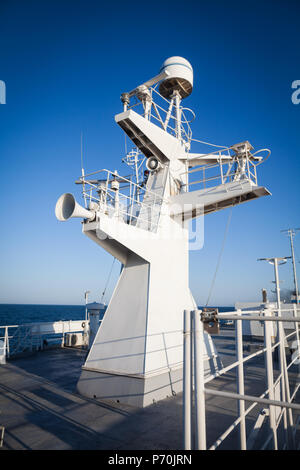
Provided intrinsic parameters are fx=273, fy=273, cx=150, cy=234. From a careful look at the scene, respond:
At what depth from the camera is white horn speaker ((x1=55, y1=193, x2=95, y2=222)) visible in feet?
20.6

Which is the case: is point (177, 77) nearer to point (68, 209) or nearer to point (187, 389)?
point (68, 209)

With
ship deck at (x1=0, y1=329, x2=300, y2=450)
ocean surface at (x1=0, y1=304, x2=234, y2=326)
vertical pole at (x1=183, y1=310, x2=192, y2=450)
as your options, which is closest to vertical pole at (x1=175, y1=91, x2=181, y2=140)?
ship deck at (x1=0, y1=329, x2=300, y2=450)

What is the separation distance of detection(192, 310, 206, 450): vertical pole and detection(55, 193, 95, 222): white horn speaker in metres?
4.43

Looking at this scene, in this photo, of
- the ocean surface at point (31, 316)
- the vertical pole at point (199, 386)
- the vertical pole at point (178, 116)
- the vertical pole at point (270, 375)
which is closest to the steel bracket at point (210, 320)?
the vertical pole at point (199, 386)

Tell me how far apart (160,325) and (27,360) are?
7.37m

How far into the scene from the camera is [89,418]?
5590 millimetres

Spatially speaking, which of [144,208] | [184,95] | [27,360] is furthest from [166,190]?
[27,360]

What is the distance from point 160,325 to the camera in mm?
7348

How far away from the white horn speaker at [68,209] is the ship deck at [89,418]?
419cm

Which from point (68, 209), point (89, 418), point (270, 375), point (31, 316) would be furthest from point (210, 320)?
point (31, 316)

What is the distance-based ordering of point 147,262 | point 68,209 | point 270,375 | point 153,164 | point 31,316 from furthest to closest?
point 31,316, point 153,164, point 147,262, point 68,209, point 270,375

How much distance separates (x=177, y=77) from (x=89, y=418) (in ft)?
37.3

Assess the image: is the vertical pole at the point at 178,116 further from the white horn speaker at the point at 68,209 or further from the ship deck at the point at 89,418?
the ship deck at the point at 89,418

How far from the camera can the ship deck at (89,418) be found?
15.0ft
